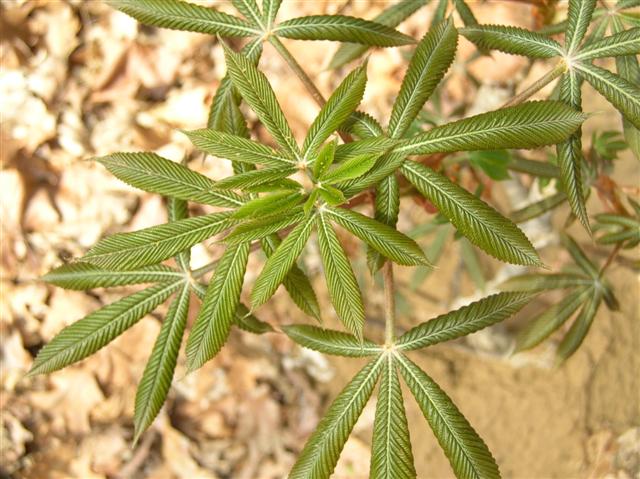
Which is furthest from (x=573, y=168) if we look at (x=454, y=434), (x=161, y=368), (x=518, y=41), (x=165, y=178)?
(x=161, y=368)

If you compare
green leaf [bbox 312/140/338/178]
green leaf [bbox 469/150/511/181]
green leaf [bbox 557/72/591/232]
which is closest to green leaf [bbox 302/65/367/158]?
green leaf [bbox 312/140/338/178]

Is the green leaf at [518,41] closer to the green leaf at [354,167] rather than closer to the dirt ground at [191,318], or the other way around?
the green leaf at [354,167]

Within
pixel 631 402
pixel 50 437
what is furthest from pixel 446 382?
pixel 50 437

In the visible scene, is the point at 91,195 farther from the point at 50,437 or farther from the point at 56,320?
the point at 50,437

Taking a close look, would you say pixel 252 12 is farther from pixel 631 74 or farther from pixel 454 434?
pixel 454 434

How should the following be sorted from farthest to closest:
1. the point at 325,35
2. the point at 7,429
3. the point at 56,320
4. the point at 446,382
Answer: the point at 446,382
the point at 56,320
the point at 7,429
the point at 325,35
